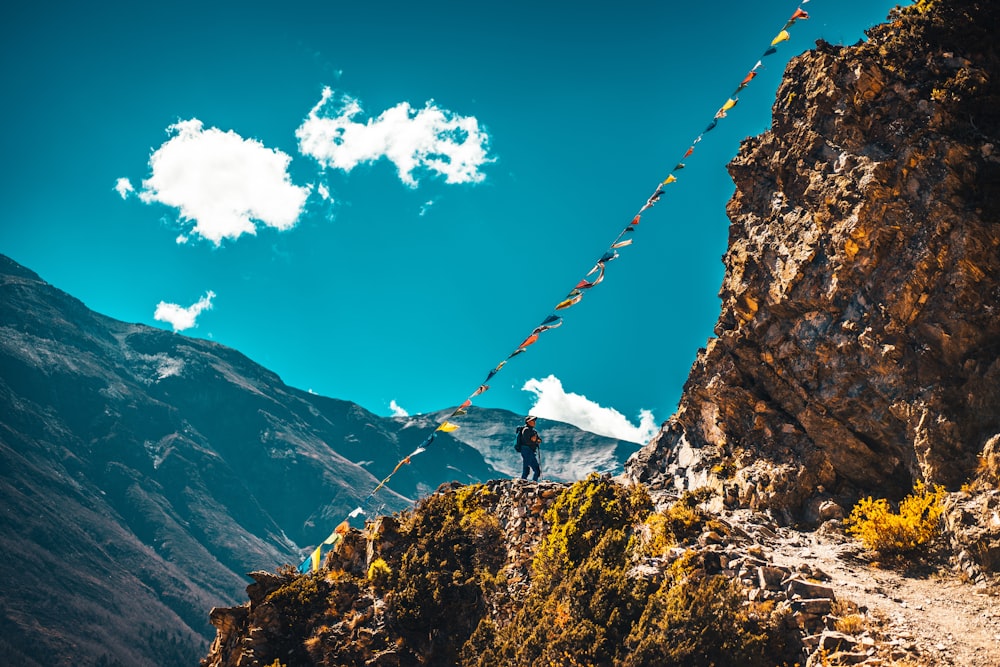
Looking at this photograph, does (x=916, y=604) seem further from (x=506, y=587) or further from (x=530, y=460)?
(x=530, y=460)

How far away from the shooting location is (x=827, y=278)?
18.2m

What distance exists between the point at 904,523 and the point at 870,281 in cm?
621

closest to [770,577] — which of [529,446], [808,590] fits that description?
[808,590]

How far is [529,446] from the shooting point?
21281mm

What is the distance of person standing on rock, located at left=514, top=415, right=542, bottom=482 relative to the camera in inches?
838

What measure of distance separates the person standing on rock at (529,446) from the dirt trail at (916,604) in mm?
8132

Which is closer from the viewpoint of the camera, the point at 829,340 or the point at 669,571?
the point at 669,571

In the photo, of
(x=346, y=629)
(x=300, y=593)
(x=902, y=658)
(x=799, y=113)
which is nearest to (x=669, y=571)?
(x=902, y=658)

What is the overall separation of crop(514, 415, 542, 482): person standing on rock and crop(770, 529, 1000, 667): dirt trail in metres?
8.13

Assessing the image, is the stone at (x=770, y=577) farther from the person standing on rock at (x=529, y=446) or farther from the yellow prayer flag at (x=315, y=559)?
the yellow prayer flag at (x=315, y=559)

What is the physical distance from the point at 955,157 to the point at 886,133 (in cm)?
218

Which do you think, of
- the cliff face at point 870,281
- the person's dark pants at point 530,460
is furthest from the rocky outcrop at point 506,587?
the cliff face at point 870,281

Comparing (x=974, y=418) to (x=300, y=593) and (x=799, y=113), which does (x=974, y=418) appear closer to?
(x=799, y=113)

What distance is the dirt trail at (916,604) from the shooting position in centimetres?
973
